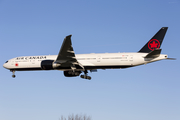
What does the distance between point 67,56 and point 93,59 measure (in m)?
4.53

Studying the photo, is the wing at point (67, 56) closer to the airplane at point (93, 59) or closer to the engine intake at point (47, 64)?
the airplane at point (93, 59)

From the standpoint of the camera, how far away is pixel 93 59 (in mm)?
47156

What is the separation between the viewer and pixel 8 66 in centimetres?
5416

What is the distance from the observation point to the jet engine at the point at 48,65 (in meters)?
47.3

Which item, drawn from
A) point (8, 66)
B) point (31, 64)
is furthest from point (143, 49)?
point (8, 66)

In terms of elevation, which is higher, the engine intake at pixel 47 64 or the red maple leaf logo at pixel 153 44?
the red maple leaf logo at pixel 153 44

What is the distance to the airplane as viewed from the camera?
4360 centimetres

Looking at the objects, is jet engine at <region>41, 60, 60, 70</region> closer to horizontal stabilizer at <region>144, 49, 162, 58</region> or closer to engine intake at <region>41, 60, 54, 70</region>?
engine intake at <region>41, 60, 54, 70</region>

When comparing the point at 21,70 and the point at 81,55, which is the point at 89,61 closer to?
the point at 81,55

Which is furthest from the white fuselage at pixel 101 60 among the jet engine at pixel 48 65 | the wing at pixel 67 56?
the wing at pixel 67 56

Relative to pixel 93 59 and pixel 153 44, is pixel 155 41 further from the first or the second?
pixel 93 59

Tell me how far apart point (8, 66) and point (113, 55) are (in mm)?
20021

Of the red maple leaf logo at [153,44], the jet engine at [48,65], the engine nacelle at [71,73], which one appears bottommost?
the engine nacelle at [71,73]

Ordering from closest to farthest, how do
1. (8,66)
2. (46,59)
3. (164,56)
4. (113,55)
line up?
(164,56)
(113,55)
(46,59)
(8,66)
